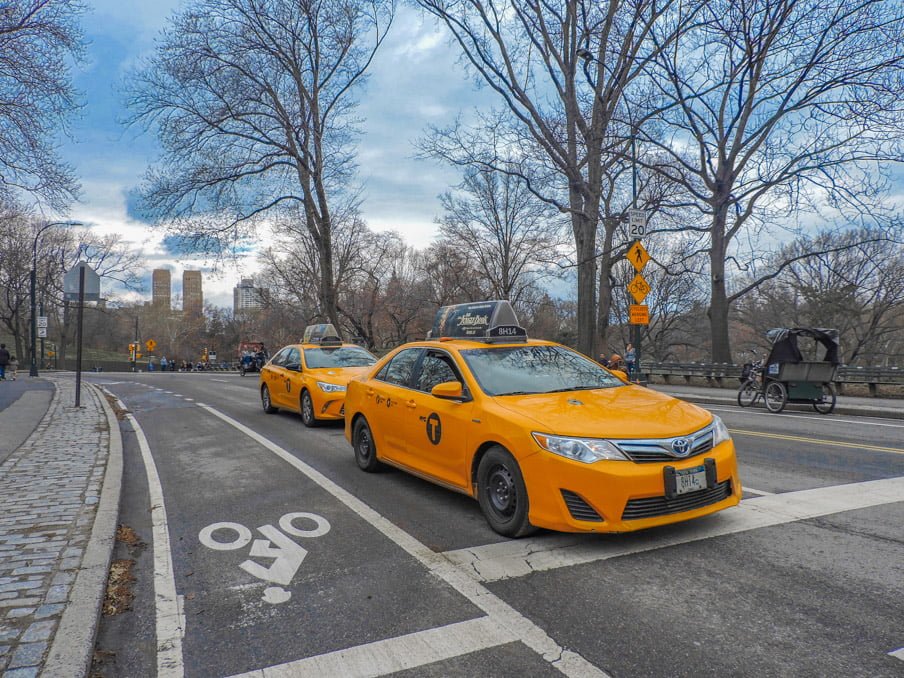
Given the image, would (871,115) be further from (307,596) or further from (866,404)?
(307,596)

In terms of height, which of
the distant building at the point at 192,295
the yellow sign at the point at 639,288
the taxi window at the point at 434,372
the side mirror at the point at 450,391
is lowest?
the side mirror at the point at 450,391

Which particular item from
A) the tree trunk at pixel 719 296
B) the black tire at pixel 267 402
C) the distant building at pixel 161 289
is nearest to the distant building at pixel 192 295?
the distant building at pixel 161 289

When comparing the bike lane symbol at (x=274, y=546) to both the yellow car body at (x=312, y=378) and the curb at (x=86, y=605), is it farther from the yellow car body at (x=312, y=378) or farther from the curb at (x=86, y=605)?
the yellow car body at (x=312, y=378)

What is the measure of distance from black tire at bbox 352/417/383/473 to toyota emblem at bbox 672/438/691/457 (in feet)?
11.6

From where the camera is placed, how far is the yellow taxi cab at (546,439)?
4105mm

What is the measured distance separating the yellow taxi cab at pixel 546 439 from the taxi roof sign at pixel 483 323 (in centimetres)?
2

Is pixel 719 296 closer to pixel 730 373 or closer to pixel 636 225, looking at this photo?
pixel 730 373

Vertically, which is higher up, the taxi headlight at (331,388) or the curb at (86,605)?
the taxi headlight at (331,388)

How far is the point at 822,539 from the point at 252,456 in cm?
648

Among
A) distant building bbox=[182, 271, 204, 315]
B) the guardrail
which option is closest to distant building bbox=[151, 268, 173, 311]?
distant building bbox=[182, 271, 204, 315]

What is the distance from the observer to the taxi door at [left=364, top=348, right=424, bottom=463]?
20.5 feet

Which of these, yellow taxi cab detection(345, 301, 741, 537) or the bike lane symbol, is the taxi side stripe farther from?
the bike lane symbol

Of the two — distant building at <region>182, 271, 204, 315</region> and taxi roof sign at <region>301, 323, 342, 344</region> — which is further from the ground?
distant building at <region>182, 271, 204, 315</region>

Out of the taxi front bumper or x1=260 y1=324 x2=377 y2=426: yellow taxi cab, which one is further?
x1=260 y1=324 x2=377 y2=426: yellow taxi cab
